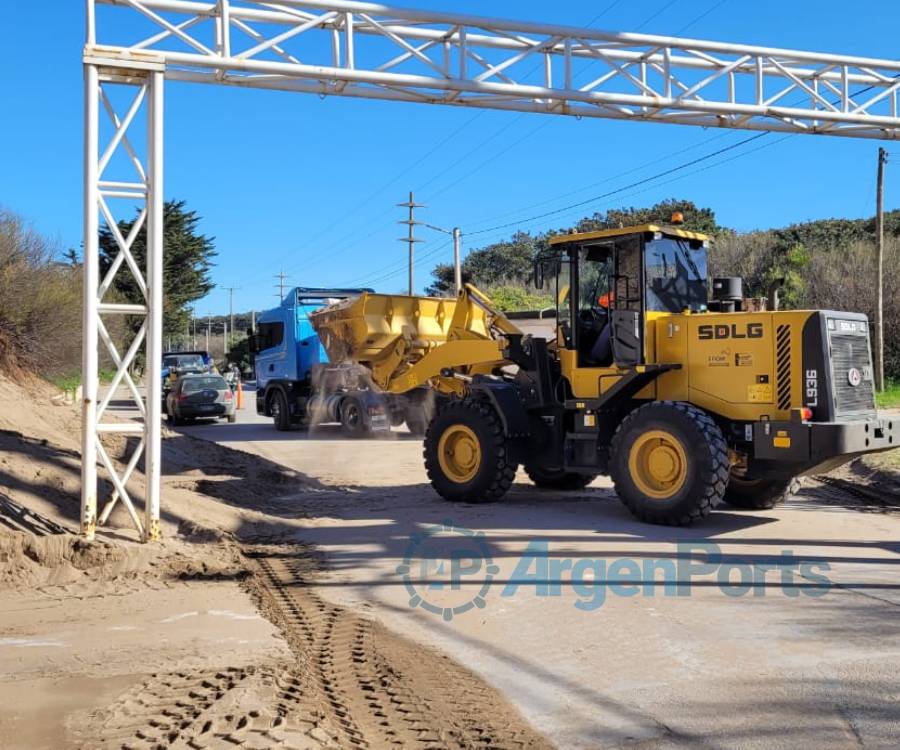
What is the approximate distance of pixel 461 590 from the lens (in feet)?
24.5

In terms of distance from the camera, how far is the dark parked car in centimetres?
2706

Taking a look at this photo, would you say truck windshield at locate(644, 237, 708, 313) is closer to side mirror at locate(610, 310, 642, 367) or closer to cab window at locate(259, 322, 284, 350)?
side mirror at locate(610, 310, 642, 367)

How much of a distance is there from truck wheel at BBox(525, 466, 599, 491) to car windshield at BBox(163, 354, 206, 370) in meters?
21.6

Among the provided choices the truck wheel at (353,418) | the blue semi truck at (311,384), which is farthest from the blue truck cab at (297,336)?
the truck wheel at (353,418)

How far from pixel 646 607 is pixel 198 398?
22.1 m

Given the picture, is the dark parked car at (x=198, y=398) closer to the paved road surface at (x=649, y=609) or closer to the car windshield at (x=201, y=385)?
the car windshield at (x=201, y=385)

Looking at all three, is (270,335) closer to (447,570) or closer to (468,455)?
(468,455)

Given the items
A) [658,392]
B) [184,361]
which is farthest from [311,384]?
[658,392]

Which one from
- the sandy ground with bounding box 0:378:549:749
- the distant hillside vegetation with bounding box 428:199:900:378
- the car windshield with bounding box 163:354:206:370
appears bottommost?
the sandy ground with bounding box 0:378:549:749

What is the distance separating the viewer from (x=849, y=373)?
972cm

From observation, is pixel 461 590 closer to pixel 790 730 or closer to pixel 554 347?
pixel 790 730

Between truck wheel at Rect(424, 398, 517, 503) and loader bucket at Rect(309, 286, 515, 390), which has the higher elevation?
loader bucket at Rect(309, 286, 515, 390)

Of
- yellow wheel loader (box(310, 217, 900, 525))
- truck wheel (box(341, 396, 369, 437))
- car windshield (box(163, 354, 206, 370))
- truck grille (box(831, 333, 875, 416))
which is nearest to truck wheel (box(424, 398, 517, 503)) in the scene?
yellow wheel loader (box(310, 217, 900, 525))

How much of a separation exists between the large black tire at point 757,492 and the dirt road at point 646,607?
0.71 feet
